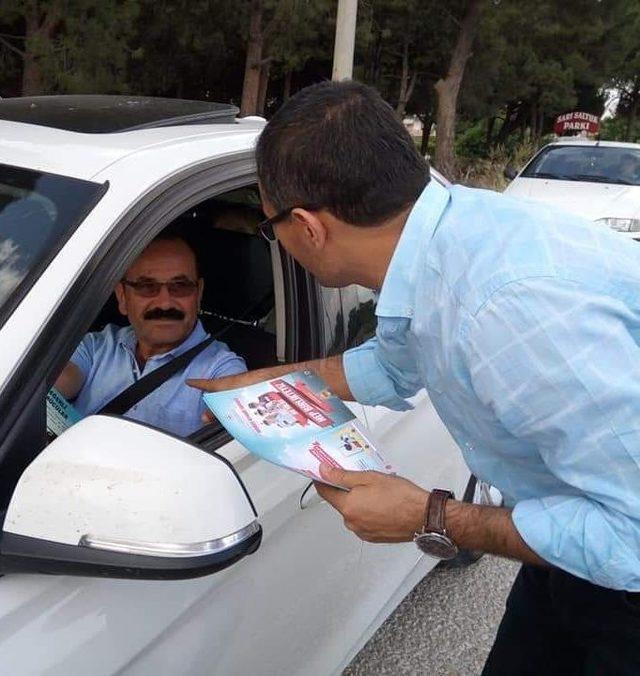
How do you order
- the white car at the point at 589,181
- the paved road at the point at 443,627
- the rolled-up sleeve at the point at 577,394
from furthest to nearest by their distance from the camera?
the white car at the point at 589,181, the paved road at the point at 443,627, the rolled-up sleeve at the point at 577,394

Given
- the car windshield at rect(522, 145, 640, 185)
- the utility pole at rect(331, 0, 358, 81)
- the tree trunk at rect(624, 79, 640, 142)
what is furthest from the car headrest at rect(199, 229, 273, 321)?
the tree trunk at rect(624, 79, 640, 142)

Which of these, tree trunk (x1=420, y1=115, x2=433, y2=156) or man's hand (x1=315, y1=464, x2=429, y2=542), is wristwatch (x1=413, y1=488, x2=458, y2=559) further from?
tree trunk (x1=420, y1=115, x2=433, y2=156)

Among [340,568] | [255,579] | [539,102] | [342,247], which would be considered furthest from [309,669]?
[539,102]

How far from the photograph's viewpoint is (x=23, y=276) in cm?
135

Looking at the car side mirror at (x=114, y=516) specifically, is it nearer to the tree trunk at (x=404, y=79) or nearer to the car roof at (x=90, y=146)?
the car roof at (x=90, y=146)

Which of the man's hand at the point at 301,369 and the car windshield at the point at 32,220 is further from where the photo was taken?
the man's hand at the point at 301,369

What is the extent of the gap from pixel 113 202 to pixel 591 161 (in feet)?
28.4

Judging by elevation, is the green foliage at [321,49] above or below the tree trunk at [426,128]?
above

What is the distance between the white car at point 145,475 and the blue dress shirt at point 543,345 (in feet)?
1.29

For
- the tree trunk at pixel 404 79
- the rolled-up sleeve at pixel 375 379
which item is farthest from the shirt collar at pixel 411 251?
the tree trunk at pixel 404 79

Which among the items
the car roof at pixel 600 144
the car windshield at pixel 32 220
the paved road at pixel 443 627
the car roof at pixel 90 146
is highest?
the car roof at pixel 90 146

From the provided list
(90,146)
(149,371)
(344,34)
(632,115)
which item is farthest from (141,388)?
(632,115)

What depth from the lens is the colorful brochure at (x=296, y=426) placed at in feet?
4.24

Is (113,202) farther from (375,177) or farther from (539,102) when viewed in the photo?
(539,102)
